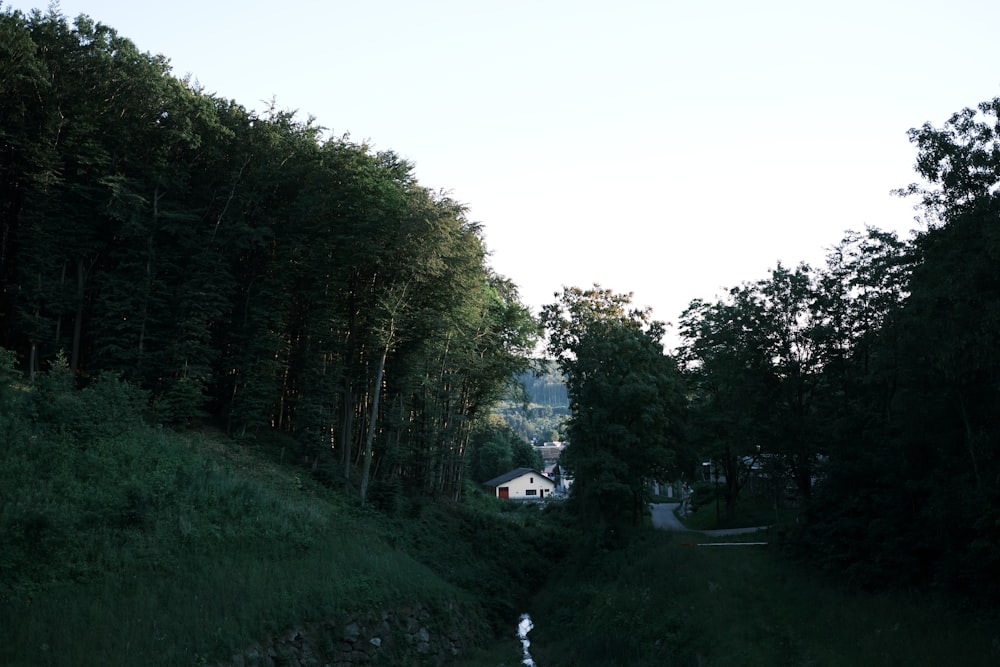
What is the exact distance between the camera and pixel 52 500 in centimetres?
2036

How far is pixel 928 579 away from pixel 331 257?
106 feet

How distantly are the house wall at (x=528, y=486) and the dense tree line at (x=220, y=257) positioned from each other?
5777cm

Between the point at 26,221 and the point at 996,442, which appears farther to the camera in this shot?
the point at 26,221

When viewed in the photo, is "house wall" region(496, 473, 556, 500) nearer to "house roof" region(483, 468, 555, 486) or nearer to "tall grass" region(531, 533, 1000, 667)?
"house roof" region(483, 468, 555, 486)

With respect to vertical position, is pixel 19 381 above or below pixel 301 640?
above

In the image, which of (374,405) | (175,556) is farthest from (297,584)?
(374,405)

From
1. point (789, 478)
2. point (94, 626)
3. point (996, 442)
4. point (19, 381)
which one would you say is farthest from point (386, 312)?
point (996, 442)

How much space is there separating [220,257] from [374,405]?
38.7ft

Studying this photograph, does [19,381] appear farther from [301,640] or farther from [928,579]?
[928,579]

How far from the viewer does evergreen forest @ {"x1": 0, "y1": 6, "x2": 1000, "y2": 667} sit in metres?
19.8

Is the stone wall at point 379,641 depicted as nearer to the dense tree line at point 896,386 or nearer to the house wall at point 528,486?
the dense tree line at point 896,386

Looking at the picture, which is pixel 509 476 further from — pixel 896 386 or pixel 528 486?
pixel 896 386

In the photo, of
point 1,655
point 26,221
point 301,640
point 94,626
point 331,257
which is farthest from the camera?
point 331,257

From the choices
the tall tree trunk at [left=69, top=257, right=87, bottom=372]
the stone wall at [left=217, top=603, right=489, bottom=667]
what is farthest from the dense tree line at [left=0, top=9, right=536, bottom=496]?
the stone wall at [left=217, top=603, right=489, bottom=667]
